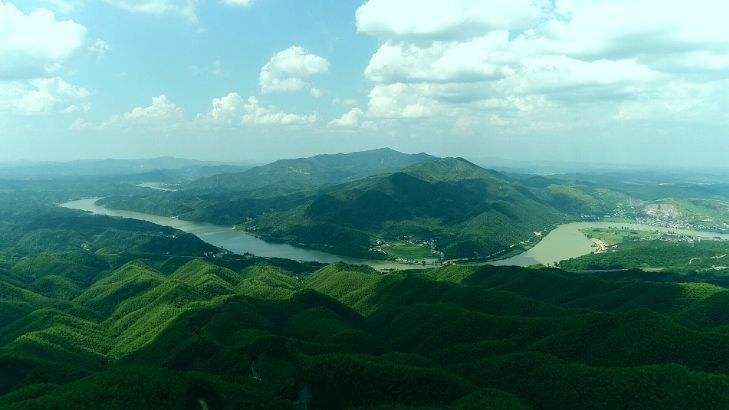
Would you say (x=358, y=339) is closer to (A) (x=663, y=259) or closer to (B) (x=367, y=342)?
(B) (x=367, y=342)

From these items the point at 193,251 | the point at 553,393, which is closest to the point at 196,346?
the point at 553,393

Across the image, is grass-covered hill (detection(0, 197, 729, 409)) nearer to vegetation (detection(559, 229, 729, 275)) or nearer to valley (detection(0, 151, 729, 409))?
valley (detection(0, 151, 729, 409))

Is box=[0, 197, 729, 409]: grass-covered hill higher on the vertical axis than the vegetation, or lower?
higher

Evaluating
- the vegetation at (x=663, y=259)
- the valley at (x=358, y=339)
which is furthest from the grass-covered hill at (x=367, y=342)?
the vegetation at (x=663, y=259)

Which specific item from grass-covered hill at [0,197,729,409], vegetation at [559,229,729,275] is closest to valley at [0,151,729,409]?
grass-covered hill at [0,197,729,409]

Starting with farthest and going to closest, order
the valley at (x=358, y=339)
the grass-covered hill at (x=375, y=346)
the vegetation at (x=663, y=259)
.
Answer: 1. the vegetation at (x=663, y=259)
2. the valley at (x=358, y=339)
3. the grass-covered hill at (x=375, y=346)

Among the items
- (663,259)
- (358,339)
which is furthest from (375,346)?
(663,259)

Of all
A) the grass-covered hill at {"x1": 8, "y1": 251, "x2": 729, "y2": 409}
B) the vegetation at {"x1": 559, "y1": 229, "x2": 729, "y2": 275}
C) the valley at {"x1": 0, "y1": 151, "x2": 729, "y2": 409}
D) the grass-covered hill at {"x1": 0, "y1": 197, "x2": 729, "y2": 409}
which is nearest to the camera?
the grass-covered hill at {"x1": 8, "y1": 251, "x2": 729, "y2": 409}

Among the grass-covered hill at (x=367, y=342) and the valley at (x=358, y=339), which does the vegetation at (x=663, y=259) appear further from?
the grass-covered hill at (x=367, y=342)

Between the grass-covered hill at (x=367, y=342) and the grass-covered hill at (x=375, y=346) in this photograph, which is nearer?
the grass-covered hill at (x=375, y=346)

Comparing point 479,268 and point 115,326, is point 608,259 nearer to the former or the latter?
point 479,268
